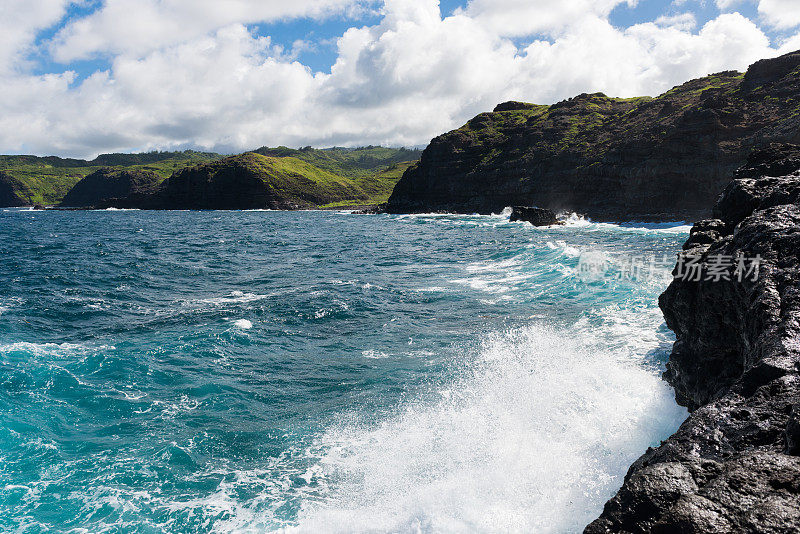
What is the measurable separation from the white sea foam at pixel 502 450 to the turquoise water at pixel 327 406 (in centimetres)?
5

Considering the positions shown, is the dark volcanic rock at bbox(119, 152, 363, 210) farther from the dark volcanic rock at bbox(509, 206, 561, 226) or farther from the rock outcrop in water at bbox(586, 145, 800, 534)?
the rock outcrop in water at bbox(586, 145, 800, 534)

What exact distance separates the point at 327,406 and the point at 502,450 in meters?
5.47

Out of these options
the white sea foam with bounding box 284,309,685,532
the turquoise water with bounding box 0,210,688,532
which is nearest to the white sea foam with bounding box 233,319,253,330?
the turquoise water with bounding box 0,210,688,532

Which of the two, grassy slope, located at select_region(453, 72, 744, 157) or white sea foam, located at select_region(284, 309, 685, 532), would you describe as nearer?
white sea foam, located at select_region(284, 309, 685, 532)

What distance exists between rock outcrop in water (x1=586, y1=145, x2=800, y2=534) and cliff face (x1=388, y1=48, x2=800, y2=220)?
245ft

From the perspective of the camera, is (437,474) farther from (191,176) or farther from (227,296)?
(191,176)

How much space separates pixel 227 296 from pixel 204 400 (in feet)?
46.2

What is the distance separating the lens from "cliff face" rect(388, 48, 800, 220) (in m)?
78.1

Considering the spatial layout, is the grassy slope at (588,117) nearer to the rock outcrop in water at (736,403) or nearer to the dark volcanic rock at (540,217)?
the dark volcanic rock at (540,217)

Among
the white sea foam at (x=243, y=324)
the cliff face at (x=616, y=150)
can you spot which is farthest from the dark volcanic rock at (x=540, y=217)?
the white sea foam at (x=243, y=324)

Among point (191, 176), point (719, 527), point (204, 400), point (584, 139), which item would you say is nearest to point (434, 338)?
point (204, 400)

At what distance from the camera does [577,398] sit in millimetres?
13227

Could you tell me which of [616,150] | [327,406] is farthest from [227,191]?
[327,406]

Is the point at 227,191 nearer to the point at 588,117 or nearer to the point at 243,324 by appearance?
the point at 588,117
